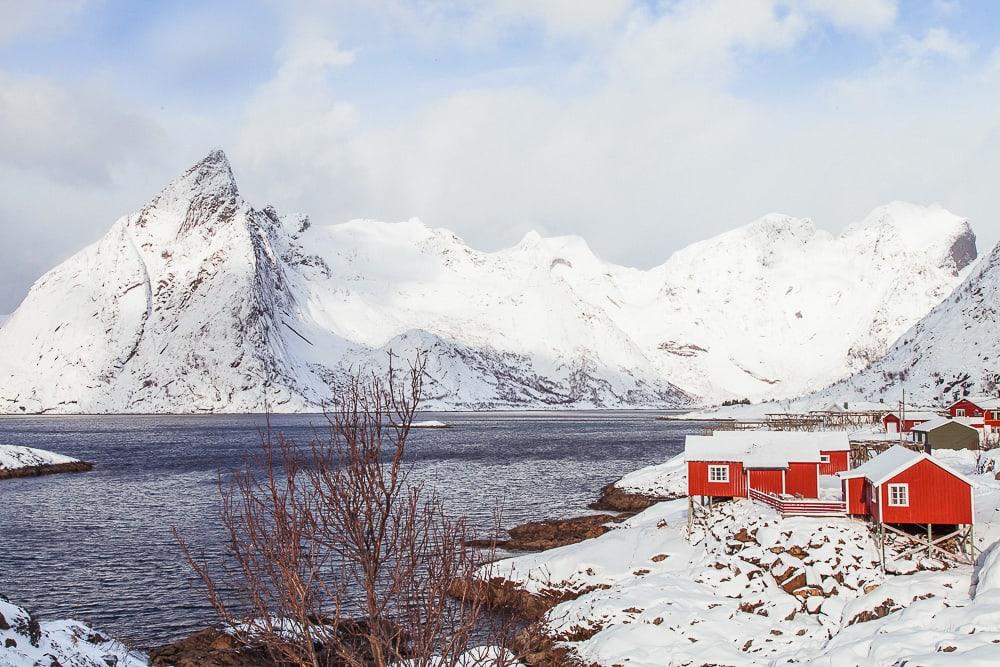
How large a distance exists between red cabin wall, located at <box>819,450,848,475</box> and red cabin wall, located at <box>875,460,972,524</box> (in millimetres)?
20130

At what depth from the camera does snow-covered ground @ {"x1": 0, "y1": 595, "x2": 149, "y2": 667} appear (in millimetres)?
19328

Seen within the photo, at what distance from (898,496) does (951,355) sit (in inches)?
4166

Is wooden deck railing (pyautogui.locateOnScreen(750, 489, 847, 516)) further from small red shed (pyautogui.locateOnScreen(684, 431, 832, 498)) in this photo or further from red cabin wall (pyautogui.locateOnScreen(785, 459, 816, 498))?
red cabin wall (pyautogui.locateOnScreen(785, 459, 816, 498))

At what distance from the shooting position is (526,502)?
61062mm

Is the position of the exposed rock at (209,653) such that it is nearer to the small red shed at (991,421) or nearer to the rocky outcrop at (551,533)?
the rocky outcrop at (551,533)

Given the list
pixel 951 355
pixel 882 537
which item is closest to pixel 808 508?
pixel 882 537

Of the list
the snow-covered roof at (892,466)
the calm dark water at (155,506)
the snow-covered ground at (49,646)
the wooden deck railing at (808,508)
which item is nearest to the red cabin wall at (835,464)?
the calm dark water at (155,506)

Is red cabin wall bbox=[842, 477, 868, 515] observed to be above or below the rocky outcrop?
above

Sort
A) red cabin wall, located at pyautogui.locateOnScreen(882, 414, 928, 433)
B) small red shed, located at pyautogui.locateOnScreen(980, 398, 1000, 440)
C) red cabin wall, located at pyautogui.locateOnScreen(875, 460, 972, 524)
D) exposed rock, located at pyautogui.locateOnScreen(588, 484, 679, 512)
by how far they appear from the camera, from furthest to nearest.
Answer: red cabin wall, located at pyautogui.locateOnScreen(882, 414, 928, 433), small red shed, located at pyautogui.locateOnScreen(980, 398, 1000, 440), exposed rock, located at pyautogui.locateOnScreen(588, 484, 679, 512), red cabin wall, located at pyautogui.locateOnScreen(875, 460, 972, 524)

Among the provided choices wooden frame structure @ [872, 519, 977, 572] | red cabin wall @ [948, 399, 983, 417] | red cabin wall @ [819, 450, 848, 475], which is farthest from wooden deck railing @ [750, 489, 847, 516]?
red cabin wall @ [948, 399, 983, 417]

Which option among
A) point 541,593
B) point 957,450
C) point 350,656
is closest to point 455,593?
point 541,593

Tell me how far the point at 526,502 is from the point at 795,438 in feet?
69.8

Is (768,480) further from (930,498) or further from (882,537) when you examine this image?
(882,537)

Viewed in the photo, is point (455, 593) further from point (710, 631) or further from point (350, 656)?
point (350, 656)
